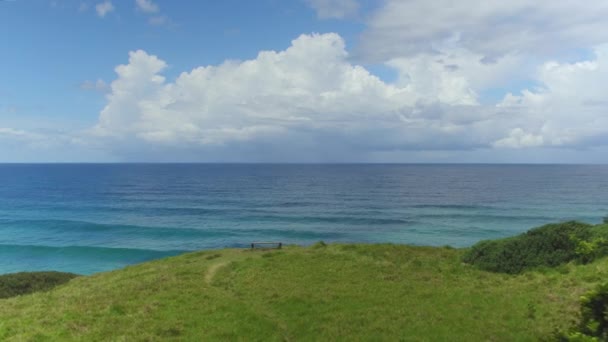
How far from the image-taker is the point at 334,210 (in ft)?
293

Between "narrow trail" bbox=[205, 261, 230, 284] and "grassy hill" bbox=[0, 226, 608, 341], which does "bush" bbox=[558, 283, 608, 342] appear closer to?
→ "grassy hill" bbox=[0, 226, 608, 341]

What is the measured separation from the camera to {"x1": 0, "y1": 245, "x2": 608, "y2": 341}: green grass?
15.1 meters

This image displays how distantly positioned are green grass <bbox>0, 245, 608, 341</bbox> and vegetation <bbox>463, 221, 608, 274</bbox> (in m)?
1.17

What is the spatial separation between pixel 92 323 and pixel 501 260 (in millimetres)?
23294

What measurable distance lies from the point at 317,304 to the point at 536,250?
1594cm

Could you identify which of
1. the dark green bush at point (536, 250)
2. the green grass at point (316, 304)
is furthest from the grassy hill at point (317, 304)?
the dark green bush at point (536, 250)

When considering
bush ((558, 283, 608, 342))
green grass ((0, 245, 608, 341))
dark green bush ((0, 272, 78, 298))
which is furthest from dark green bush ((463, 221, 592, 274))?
dark green bush ((0, 272, 78, 298))

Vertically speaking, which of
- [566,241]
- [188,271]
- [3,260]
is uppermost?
[566,241]

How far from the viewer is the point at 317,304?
18.8 m

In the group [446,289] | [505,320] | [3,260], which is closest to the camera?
[505,320]

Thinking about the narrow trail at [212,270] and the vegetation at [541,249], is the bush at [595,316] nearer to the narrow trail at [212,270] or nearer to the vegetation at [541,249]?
the vegetation at [541,249]

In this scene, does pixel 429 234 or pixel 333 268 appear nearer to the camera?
pixel 333 268

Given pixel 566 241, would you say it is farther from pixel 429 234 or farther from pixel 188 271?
pixel 429 234

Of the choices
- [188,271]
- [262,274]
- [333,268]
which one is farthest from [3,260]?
[333,268]
